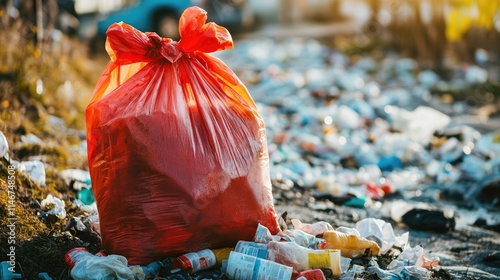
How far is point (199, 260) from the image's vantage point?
279cm

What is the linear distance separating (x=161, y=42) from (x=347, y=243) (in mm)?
1148

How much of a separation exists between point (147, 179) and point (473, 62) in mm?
7604

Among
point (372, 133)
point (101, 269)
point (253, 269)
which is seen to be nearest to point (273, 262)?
point (253, 269)

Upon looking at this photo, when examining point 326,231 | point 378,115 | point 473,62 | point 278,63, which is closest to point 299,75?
point 278,63

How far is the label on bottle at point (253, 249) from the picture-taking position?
2828 millimetres

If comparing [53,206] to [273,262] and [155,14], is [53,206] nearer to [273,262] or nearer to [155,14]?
[273,262]

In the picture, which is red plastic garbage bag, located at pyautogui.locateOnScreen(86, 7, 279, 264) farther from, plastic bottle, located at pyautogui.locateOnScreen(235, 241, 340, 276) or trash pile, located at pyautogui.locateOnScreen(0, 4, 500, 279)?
plastic bottle, located at pyautogui.locateOnScreen(235, 241, 340, 276)

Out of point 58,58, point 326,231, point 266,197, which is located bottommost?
point 326,231

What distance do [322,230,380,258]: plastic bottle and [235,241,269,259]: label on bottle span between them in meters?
0.34

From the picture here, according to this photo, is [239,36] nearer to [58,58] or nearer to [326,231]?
[58,58]

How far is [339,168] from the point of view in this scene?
5328mm

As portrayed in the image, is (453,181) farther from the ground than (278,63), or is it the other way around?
(278,63)

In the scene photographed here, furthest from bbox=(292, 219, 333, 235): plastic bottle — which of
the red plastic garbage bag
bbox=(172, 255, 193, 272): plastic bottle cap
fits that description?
bbox=(172, 255, 193, 272): plastic bottle cap

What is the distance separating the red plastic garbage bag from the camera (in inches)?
111
